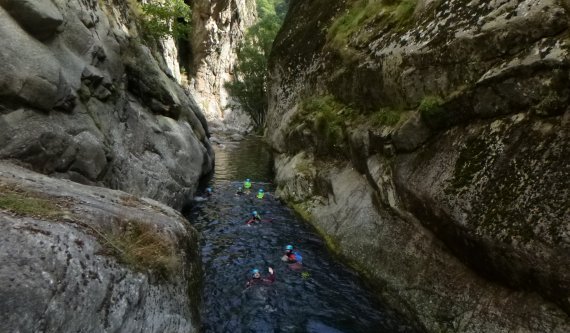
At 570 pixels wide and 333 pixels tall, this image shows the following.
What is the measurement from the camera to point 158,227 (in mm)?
8492

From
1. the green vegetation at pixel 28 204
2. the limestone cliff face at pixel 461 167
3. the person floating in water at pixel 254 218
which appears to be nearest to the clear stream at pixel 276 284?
the person floating in water at pixel 254 218

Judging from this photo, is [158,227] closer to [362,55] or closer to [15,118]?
[15,118]

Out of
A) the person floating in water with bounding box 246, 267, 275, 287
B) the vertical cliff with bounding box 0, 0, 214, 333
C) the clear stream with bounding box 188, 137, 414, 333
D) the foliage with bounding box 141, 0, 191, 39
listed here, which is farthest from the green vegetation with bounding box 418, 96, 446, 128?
the foliage with bounding box 141, 0, 191, 39

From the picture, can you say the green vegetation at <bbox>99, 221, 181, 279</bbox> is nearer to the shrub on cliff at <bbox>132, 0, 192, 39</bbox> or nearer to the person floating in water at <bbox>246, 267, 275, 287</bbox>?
the person floating in water at <bbox>246, 267, 275, 287</bbox>

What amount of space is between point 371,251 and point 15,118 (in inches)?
426

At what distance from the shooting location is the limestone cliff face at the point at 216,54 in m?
71.6

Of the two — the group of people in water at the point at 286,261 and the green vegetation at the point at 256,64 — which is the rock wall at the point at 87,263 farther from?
the green vegetation at the point at 256,64

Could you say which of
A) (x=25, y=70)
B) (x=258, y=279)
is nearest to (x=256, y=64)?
(x=25, y=70)

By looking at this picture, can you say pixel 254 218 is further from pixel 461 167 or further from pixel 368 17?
pixel 368 17

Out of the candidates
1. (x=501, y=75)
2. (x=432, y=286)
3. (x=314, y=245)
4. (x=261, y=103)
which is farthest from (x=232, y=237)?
(x=261, y=103)

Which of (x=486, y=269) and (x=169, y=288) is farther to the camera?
(x=486, y=269)

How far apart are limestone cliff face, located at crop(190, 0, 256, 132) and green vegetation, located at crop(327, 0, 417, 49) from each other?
51910mm

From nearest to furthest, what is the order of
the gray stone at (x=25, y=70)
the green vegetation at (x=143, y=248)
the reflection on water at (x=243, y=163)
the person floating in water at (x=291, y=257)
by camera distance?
the green vegetation at (x=143, y=248) → the gray stone at (x=25, y=70) → the person floating in water at (x=291, y=257) → the reflection on water at (x=243, y=163)

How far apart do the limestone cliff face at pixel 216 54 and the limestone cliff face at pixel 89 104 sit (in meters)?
52.0
